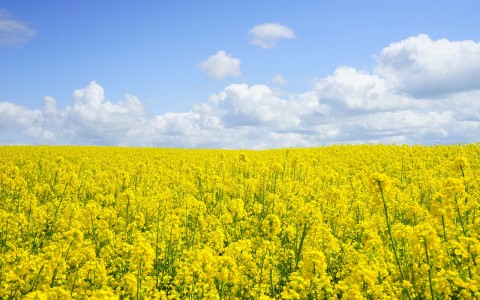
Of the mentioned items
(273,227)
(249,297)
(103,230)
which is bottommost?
(249,297)

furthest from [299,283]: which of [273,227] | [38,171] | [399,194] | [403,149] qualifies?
[403,149]

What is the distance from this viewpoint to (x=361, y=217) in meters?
10.9

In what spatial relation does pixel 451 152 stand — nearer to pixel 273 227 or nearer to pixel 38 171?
pixel 273 227

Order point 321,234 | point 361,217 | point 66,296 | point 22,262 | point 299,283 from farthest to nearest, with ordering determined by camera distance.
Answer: point 361,217, point 321,234, point 22,262, point 299,283, point 66,296

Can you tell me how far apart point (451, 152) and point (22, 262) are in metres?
23.3

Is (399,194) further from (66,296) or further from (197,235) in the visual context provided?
(66,296)

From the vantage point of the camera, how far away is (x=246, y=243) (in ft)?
23.6

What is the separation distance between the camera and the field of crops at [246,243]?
5.85 m

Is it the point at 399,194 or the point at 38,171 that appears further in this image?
the point at 38,171

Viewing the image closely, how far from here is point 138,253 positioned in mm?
5762

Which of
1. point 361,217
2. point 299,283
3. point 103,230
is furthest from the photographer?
point 361,217

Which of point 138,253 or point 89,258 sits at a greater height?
point 138,253

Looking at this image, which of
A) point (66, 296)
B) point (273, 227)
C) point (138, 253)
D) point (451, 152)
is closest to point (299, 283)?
point (273, 227)

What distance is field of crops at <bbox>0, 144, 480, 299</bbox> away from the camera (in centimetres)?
585
